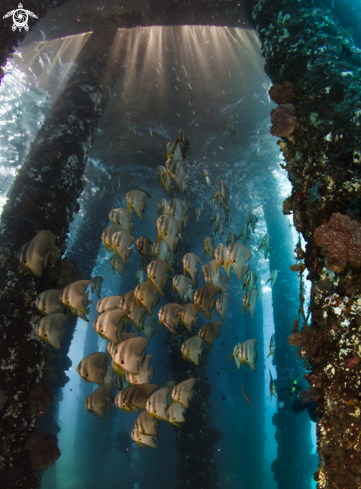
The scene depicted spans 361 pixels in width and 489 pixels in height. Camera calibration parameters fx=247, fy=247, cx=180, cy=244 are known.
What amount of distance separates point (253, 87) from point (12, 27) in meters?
9.84

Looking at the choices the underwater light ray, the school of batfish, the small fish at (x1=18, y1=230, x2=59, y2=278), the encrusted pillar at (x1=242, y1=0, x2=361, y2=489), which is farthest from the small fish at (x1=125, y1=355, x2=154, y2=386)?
the underwater light ray

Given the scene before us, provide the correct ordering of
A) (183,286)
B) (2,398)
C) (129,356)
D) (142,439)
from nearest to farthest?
(129,356) → (2,398) → (142,439) → (183,286)

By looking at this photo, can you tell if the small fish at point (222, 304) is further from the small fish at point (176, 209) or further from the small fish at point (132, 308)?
the small fish at point (176, 209)

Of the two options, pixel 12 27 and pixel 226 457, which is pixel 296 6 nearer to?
pixel 12 27

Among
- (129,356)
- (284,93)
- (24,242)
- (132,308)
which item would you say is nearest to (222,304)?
(132,308)

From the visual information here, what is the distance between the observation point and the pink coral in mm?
3568

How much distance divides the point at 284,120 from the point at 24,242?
192 inches

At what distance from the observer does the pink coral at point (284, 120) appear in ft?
11.7

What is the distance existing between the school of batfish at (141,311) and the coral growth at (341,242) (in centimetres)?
183

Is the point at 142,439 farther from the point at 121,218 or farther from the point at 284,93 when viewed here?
the point at 284,93

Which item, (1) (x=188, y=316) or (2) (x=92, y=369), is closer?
(2) (x=92, y=369)

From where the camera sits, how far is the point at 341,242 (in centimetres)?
242
